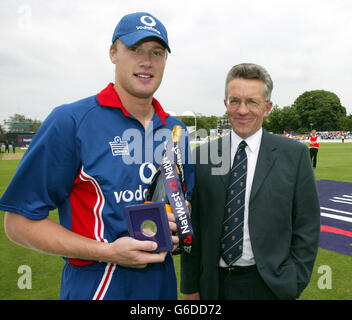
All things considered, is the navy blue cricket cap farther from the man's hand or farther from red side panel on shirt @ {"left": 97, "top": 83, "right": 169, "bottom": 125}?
the man's hand

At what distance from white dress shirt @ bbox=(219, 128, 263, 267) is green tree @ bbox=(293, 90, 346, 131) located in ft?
294

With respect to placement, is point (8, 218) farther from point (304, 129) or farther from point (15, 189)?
point (304, 129)

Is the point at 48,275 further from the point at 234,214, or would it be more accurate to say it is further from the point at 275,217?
the point at 275,217

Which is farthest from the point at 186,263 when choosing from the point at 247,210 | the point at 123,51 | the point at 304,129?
the point at 304,129

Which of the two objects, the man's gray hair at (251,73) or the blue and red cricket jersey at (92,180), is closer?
the blue and red cricket jersey at (92,180)

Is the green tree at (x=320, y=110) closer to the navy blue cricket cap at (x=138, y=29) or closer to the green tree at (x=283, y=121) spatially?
the green tree at (x=283, y=121)

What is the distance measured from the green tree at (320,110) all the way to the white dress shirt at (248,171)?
294 ft

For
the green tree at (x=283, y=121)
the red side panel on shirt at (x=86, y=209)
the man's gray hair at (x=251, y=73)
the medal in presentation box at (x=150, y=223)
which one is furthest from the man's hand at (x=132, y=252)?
the green tree at (x=283, y=121)

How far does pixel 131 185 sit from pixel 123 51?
79 cm

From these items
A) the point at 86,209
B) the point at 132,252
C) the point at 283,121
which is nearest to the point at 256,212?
the point at 132,252

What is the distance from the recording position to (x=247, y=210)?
2.02 m

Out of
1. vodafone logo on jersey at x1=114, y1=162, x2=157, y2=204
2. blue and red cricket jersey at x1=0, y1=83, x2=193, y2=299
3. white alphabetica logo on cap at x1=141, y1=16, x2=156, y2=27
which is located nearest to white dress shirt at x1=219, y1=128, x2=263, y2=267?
blue and red cricket jersey at x1=0, y1=83, x2=193, y2=299

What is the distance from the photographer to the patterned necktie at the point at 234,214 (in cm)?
199

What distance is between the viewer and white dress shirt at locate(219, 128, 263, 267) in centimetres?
200
